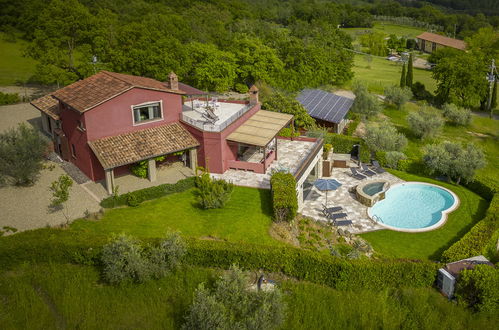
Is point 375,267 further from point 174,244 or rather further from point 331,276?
point 174,244

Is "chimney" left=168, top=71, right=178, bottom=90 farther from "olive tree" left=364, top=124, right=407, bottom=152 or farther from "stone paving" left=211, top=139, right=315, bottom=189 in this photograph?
"olive tree" left=364, top=124, right=407, bottom=152

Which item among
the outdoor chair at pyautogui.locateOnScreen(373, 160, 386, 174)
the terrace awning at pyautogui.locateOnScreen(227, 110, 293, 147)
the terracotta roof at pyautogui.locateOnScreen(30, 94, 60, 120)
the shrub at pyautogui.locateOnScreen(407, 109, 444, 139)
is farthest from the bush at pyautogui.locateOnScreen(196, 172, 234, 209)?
the shrub at pyautogui.locateOnScreen(407, 109, 444, 139)

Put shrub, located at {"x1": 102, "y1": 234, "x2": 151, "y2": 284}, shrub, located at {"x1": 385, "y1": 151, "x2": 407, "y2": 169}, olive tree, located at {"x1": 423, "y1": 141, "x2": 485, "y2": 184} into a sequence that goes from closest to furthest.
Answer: shrub, located at {"x1": 102, "y1": 234, "x2": 151, "y2": 284}
olive tree, located at {"x1": 423, "y1": 141, "x2": 485, "y2": 184}
shrub, located at {"x1": 385, "y1": 151, "x2": 407, "y2": 169}

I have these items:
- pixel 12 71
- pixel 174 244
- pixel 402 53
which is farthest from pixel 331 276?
pixel 402 53

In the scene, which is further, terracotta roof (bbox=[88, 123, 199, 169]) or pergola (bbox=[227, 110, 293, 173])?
pergola (bbox=[227, 110, 293, 173])

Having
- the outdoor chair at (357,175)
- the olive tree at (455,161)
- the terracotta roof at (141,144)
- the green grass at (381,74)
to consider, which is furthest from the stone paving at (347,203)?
the green grass at (381,74)

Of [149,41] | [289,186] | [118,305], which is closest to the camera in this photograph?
[118,305]

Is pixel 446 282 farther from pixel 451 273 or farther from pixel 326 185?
pixel 326 185

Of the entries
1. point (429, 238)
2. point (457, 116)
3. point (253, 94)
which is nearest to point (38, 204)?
point (253, 94)
